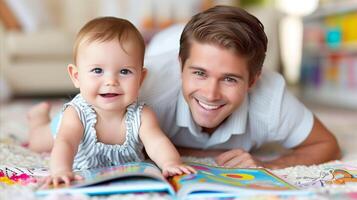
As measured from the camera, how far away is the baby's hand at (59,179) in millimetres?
764

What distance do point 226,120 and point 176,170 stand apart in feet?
1.07

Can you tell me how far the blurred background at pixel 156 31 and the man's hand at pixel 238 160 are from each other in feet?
4.46

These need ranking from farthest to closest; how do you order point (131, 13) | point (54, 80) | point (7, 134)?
point (131, 13)
point (54, 80)
point (7, 134)


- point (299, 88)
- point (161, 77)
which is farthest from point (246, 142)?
point (299, 88)

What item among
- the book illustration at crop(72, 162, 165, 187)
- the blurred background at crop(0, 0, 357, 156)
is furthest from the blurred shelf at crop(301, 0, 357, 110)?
the book illustration at crop(72, 162, 165, 187)

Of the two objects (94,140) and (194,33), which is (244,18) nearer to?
(194,33)

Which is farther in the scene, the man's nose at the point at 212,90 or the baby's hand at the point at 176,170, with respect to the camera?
the man's nose at the point at 212,90

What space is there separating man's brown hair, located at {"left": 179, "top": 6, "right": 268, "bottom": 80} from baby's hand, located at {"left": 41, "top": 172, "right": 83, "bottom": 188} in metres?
0.37

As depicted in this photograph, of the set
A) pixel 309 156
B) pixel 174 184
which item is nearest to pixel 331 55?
pixel 309 156

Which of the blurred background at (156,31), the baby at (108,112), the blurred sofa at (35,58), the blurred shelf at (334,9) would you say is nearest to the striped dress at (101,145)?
the baby at (108,112)

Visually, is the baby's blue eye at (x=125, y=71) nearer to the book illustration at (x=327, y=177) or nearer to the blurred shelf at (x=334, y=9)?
the book illustration at (x=327, y=177)

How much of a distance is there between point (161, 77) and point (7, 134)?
55 cm

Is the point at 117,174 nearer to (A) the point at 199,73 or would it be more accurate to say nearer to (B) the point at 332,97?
(A) the point at 199,73

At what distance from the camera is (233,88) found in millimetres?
979
